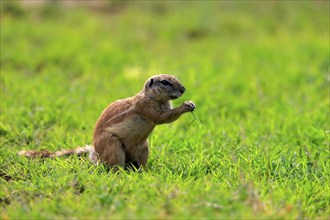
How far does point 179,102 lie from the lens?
8.40 metres

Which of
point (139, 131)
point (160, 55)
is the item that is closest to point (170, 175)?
point (139, 131)

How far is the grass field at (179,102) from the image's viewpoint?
474 centimetres

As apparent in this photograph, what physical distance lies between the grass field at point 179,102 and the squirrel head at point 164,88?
55 cm

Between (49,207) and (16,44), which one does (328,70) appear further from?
(49,207)

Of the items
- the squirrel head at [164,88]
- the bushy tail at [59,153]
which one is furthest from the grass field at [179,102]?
the squirrel head at [164,88]

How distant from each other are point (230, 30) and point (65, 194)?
9140 mm

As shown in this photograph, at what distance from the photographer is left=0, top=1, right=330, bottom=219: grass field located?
4742 mm

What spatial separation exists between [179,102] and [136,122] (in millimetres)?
2711

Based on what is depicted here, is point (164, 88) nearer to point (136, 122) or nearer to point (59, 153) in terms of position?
point (136, 122)

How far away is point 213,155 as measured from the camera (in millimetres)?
6070

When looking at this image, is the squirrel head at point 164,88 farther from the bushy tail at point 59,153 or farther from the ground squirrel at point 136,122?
the bushy tail at point 59,153

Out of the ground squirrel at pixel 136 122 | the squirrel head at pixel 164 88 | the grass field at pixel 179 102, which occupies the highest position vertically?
the squirrel head at pixel 164 88

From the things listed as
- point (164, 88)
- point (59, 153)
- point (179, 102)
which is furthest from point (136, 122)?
point (179, 102)

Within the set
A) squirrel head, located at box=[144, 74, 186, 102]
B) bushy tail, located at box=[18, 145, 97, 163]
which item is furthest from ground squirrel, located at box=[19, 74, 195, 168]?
bushy tail, located at box=[18, 145, 97, 163]
